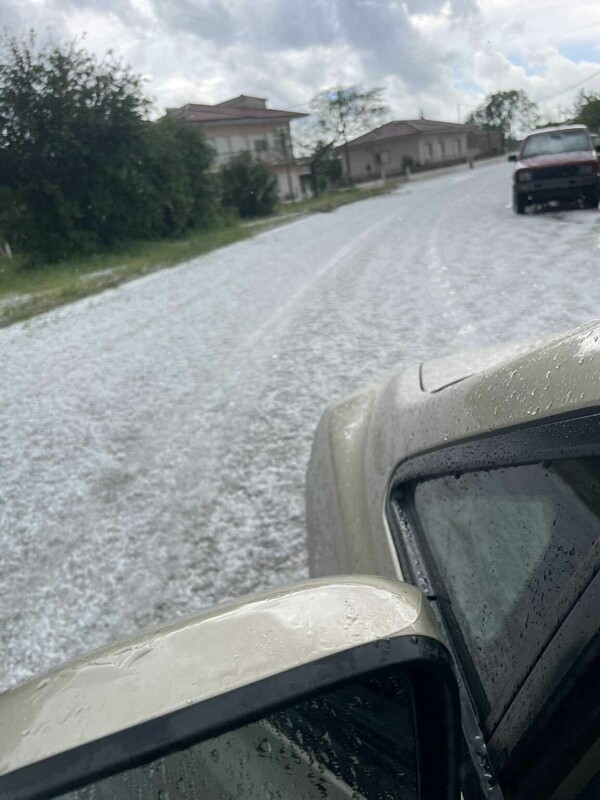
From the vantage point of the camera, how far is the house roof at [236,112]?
157 ft

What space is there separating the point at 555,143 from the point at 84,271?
11.4 m

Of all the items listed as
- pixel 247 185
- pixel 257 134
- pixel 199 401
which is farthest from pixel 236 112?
pixel 199 401

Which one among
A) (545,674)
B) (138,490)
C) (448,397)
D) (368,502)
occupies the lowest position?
(138,490)

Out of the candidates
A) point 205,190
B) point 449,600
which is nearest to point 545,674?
point 449,600

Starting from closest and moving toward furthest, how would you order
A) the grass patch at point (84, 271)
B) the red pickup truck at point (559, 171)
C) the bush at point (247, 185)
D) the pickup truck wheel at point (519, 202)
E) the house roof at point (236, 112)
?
the grass patch at point (84, 271) < the red pickup truck at point (559, 171) < the pickup truck wheel at point (519, 202) < the bush at point (247, 185) < the house roof at point (236, 112)

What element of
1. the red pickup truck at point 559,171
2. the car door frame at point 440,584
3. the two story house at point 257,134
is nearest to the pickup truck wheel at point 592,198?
the red pickup truck at point 559,171

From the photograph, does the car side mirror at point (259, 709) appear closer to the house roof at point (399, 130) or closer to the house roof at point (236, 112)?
the house roof at point (236, 112)

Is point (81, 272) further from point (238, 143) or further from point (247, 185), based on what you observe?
point (238, 143)

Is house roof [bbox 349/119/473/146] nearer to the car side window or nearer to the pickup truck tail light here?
the pickup truck tail light

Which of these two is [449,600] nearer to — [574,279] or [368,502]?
[368,502]

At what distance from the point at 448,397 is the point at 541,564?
61 centimetres

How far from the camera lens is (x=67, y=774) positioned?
79cm

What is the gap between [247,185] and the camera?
31.6 metres

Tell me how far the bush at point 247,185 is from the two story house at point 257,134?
15523mm
